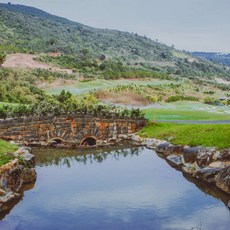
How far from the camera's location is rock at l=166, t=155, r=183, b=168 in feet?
107

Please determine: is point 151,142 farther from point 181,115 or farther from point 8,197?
point 181,115

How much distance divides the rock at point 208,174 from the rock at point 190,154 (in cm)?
256

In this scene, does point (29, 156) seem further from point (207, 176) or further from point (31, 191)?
point (207, 176)

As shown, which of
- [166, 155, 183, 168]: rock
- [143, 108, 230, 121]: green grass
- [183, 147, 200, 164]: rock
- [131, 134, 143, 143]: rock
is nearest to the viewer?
[183, 147, 200, 164]: rock

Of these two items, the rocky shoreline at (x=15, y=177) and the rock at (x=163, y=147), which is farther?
the rock at (x=163, y=147)

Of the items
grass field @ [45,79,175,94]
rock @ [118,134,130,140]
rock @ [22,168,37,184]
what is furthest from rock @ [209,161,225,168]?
grass field @ [45,79,175,94]

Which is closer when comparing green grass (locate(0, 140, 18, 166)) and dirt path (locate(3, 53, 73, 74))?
green grass (locate(0, 140, 18, 166))

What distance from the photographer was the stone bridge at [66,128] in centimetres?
3931

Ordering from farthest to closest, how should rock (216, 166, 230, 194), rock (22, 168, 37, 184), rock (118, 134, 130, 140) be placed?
rock (118, 134, 130, 140), rock (22, 168, 37, 184), rock (216, 166, 230, 194)

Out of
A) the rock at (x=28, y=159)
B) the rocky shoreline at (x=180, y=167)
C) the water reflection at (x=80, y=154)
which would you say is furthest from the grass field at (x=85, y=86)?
the rock at (x=28, y=159)

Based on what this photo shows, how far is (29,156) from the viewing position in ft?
97.6

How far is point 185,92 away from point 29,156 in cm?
8417

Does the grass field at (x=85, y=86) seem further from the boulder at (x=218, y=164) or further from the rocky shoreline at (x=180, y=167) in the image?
the boulder at (x=218, y=164)

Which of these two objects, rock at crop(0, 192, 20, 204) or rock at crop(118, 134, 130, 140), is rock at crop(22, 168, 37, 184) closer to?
rock at crop(0, 192, 20, 204)
